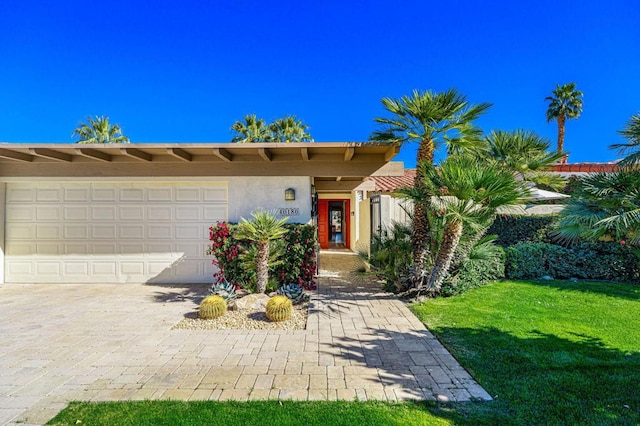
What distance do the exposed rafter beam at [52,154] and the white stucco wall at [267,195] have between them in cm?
437

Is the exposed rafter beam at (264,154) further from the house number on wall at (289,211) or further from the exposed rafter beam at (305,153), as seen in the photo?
the house number on wall at (289,211)

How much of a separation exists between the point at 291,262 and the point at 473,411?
18.8 feet

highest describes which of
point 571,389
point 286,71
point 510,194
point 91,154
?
point 286,71

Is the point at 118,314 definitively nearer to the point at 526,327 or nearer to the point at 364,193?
the point at 526,327

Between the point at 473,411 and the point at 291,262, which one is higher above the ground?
the point at 291,262

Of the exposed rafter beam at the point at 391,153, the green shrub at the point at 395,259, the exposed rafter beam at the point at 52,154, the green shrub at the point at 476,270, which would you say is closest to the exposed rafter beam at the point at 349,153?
the exposed rafter beam at the point at 391,153

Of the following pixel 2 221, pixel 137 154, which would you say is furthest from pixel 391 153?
pixel 2 221

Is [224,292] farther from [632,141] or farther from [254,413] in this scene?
[632,141]

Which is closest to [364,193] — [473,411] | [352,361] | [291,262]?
[291,262]

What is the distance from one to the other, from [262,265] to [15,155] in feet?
24.1

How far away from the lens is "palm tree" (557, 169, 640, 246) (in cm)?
350

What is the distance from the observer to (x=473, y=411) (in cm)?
319

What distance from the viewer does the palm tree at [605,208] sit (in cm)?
350

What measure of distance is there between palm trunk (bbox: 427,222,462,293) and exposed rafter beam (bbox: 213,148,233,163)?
564cm
